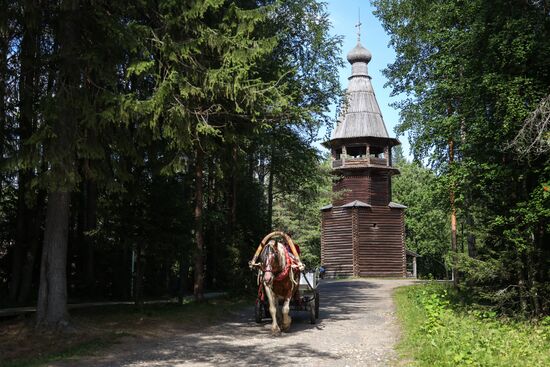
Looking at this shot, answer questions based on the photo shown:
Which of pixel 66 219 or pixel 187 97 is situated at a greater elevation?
pixel 187 97

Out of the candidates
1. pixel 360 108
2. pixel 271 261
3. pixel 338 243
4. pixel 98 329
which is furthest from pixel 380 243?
pixel 98 329

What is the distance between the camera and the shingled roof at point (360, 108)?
139 feet

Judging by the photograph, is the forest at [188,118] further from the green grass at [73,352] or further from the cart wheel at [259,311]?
the cart wheel at [259,311]

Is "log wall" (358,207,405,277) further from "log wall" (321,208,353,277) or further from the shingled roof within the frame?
the shingled roof

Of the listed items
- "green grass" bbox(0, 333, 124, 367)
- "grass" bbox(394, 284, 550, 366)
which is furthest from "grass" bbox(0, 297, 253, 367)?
"grass" bbox(394, 284, 550, 366)

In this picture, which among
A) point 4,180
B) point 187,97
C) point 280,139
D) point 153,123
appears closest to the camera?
point 153,123

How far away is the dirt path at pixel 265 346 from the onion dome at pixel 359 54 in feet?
109

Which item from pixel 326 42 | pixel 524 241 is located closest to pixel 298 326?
pixel 524 241

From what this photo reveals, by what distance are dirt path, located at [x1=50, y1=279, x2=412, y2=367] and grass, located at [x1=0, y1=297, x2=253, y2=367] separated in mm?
435

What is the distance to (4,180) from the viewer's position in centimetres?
1677

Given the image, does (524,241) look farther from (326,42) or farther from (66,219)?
(326,42)

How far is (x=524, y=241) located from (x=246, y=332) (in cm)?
704

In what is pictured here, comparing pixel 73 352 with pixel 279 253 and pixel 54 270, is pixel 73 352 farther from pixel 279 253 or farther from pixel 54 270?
pixel 279 253

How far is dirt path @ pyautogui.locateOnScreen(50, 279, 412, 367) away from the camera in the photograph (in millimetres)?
8586
